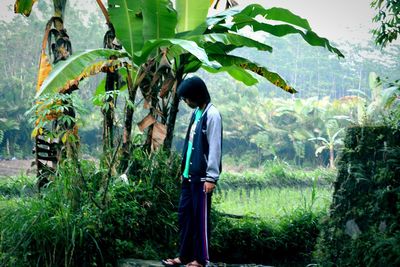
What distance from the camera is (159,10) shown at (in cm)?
377

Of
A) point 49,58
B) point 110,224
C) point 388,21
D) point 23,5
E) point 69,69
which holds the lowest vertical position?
point 110,224

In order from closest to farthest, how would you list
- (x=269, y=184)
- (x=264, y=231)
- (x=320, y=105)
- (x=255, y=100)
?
(x=264, y=231), (x=269, y=184), (x=320, y=105), (x=255, y=100)

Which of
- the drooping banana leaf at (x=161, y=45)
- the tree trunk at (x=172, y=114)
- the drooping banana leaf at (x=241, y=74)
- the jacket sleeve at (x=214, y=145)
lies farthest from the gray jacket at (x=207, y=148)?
the drooping banana leaf at (x=241, y=74)

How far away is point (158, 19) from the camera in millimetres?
3820

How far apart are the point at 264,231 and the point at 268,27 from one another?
5.68 feet

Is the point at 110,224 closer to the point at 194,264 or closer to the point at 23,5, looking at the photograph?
the point at 194,264

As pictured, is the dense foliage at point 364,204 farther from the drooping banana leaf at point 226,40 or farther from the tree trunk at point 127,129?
the tree trunk at point 127,129

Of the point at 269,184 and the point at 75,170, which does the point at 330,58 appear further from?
the point at 75,170

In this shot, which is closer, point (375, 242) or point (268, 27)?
point (375, 242)

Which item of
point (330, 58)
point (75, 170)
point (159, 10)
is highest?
point (330, 58)

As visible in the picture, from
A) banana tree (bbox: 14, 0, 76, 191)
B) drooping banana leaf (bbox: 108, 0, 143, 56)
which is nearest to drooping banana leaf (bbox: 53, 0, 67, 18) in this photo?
banana tree (bbox: 14, 0, 76, 191)

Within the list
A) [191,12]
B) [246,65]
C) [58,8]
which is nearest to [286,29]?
[246,65]

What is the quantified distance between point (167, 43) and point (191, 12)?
580 millimetres

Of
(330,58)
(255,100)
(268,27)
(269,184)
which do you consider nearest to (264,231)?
(268,27)
